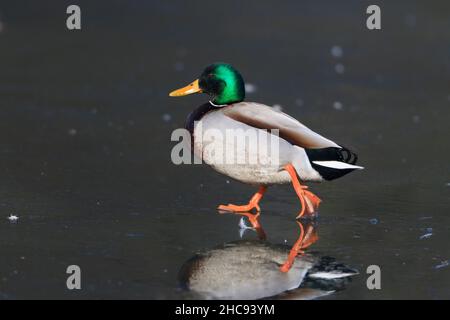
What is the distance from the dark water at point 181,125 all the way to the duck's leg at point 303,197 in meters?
0.11

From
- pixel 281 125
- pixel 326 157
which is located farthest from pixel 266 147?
pixel 326 157

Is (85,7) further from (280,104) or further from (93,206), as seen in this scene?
(93,206)

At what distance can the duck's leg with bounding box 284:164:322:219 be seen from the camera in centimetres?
588

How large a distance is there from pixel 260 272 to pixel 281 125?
122 centimetres

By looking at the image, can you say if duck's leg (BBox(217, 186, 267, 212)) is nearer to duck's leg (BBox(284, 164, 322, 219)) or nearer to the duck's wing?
duck's leg (BBox(284, 164, 322, 219))

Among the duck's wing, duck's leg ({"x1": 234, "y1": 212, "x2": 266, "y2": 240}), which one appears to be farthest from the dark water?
the duck's wing

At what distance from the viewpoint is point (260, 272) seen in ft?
16.2

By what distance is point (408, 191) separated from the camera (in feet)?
22.2

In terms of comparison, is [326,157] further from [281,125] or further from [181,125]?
[181,125]

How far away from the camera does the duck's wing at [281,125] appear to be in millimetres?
5805

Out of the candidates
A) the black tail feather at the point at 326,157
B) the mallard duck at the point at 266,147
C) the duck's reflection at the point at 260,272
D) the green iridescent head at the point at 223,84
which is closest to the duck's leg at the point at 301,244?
the duck's reflection at the point at 260,272

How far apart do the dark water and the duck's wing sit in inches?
19.6

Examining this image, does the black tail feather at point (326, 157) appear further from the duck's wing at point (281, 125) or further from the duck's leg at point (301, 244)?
the duck's leg at point (301, 244)
